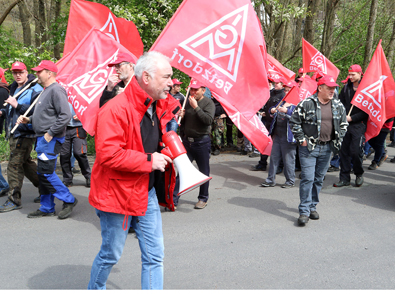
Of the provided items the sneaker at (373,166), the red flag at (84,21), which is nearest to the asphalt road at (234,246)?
the sneaker at (373,166)

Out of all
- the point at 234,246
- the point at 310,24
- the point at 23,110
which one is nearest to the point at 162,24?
the point at 23,110

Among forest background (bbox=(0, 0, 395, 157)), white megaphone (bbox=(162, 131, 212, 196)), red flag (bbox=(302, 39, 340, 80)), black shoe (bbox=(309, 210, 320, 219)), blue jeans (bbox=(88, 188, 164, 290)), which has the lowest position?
black shoe (bbox=(309, 210, 320, 219))

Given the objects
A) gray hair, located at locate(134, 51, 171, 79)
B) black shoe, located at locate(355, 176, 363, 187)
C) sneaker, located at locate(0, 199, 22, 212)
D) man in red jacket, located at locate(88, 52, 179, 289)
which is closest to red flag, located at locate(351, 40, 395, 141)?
black shoe, located at locate(355, 176, 363, 187)

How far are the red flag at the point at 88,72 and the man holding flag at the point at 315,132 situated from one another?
9.21ft

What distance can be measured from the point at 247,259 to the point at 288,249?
594 millimetres

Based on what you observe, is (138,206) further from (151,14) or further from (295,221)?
(151,14)

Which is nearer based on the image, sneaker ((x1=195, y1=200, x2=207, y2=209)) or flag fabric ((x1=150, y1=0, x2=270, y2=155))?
flag fabric ((x1=150, y1=0, x2=270, y2=155))

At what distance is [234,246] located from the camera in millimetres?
4496

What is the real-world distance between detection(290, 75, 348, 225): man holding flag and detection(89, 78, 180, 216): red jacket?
3218 mm

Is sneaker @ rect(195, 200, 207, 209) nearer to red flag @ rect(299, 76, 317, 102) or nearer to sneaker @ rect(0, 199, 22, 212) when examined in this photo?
sneaker @ rect(0, 199, 22, 212)

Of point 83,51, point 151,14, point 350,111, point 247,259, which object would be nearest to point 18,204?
point 83,51

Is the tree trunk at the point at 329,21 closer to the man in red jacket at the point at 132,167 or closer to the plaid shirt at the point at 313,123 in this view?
the plaid shirt at the point at 313,123

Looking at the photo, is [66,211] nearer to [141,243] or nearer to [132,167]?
[141,243]

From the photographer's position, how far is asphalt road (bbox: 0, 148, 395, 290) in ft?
12.1
